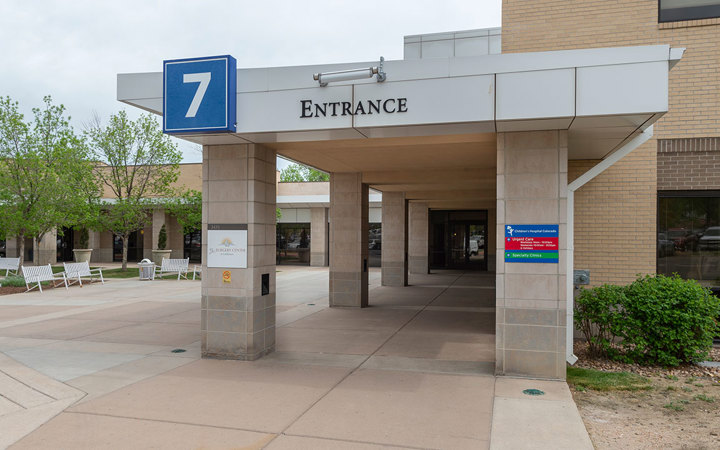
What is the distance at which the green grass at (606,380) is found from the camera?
22.8 feet

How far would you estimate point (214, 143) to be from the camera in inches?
327

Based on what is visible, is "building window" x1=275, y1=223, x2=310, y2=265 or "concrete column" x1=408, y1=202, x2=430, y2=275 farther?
"building window" x1=275, y1=223, x2=310, y2=265

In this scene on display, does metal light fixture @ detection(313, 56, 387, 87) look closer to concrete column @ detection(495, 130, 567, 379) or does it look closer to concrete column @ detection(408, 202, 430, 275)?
concrete column @ detection(495, 130, 567, 379)

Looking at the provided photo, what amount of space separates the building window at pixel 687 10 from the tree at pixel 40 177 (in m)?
19.7

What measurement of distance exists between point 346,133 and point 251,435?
4.22m

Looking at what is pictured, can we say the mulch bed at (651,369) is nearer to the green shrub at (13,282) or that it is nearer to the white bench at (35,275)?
the white bench at (35,275)

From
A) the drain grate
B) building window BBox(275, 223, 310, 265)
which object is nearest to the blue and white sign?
the drain grate

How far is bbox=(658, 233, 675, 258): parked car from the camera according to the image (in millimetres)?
9609

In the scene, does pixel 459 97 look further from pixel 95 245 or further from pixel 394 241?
pixel 95 245

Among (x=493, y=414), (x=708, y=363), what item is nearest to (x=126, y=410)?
(x=493, y=414)

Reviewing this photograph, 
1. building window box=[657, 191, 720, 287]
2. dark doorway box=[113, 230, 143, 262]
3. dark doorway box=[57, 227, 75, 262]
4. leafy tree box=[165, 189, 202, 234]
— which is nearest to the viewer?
building window box=[657, 191, 720, 287]

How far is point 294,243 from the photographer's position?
3341cm

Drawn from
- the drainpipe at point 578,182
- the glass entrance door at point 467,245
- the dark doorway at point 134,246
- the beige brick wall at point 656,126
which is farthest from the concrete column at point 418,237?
the dark doorway at point 134,246

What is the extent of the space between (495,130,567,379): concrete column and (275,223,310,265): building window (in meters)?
25.9
